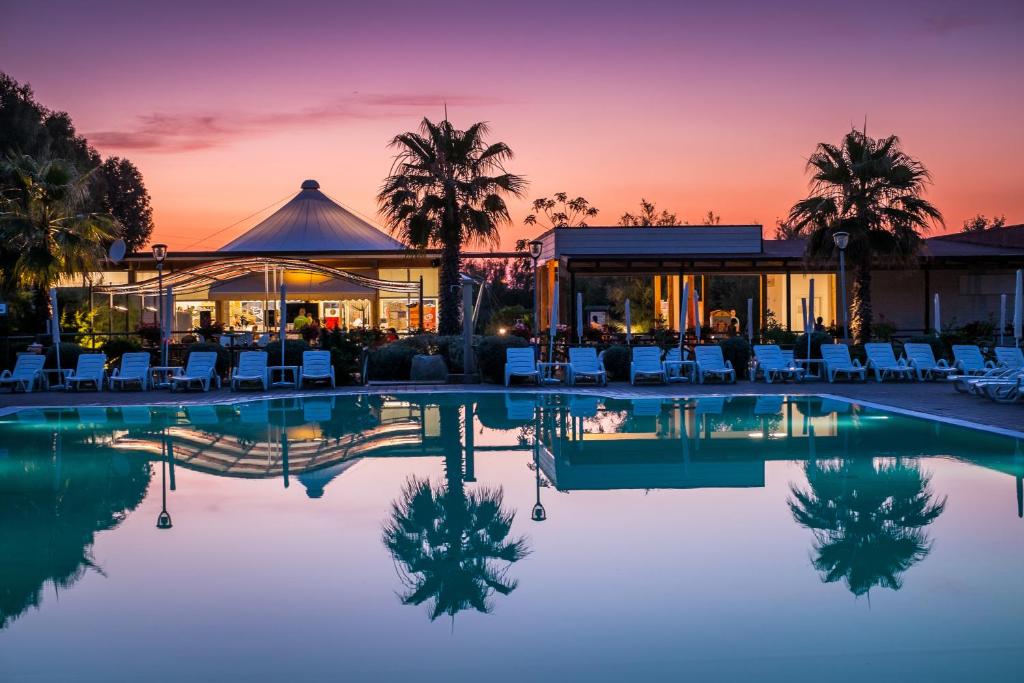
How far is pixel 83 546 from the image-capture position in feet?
22.7

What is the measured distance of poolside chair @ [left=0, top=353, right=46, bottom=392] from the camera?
1912 centimetres

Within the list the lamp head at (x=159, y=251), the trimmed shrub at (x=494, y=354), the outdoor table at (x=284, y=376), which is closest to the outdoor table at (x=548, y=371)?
the trimmed shrub at (x=494, y=354)

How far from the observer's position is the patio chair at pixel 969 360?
1890 centimetres

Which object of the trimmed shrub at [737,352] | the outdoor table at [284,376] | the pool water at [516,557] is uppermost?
the trimmed shrub at [737,352]

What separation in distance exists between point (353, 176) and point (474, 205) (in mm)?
15609

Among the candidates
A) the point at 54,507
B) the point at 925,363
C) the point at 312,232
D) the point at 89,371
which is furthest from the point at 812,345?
the point at 312,232

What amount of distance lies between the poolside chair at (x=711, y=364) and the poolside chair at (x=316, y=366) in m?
7.44

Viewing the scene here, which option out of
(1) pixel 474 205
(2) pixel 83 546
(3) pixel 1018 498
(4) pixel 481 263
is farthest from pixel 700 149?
(2) pixel 83 546

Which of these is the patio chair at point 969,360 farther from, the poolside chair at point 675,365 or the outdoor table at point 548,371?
the outdoor table at point 548,371

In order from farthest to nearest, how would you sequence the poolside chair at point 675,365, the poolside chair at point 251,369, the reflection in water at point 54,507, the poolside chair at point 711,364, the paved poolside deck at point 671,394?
the poolside chair at point 675,365 < the poolside chair at point 711,364 < the poolside chair at point 251,369 < the paved poolside deck at point 671,394 < the reflection in water at point 54,507

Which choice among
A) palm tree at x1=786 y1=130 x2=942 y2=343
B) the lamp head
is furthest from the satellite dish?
palm tree at x1=786 y1=130 x2=942 y2=343

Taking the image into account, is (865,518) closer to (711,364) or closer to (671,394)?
(671,394)

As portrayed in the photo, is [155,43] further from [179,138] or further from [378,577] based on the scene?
[378,577]

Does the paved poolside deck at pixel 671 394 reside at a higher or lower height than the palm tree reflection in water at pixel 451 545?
higher
